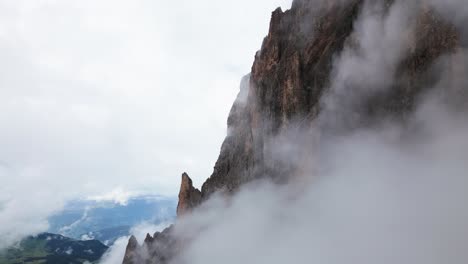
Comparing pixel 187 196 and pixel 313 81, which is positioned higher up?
pixel 187 196

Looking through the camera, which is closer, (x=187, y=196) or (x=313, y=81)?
(x=313, y=81)

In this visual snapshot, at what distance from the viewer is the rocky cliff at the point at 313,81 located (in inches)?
1826

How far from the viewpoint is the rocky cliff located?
46.4m

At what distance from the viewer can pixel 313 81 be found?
218ft

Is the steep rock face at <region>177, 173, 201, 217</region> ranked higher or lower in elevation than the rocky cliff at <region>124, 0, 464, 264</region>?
higher

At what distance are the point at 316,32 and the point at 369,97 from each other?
62.5 ft

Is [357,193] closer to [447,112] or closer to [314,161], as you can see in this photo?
[314,161]

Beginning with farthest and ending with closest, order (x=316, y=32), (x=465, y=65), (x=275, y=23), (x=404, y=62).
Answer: (x=275, y=23) < (x=316, y=32) < (x=404, y=62) < (x=465, y=65)

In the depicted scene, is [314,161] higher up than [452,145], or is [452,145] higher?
[314,161]

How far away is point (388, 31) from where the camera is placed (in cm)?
5144

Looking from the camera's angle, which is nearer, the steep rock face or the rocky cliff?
the rocky cliff

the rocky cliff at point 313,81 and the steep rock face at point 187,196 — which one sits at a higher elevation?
the steep rock face at point 187,196

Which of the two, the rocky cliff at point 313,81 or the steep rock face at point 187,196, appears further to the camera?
the steep rock face at point 187,196

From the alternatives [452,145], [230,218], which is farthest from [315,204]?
[230,218]
